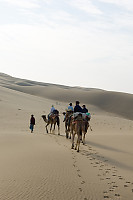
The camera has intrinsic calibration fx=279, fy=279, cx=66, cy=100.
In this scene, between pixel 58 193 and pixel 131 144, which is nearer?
pixel 58 193

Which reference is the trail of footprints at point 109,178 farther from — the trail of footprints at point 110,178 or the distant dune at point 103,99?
the distant dune at point 103,99

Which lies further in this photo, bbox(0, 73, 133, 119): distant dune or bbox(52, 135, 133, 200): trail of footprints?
bbox(0, 73, 133, 119): distant dune

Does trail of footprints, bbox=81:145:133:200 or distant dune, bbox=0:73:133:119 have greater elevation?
distant dune, bbox=0:73:133:119

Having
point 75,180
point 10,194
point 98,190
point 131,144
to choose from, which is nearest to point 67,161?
point 75,180

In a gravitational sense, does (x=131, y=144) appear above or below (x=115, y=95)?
below

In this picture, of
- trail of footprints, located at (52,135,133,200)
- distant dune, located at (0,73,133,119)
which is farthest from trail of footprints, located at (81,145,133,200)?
distant dune, located at (0,73,133,119)

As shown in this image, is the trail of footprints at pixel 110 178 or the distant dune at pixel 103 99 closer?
the trail of footprints at pixel 110 178

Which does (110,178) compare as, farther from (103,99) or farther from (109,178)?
(103,99)

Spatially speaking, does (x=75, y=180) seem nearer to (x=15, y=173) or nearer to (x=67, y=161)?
(x=15, y=173)

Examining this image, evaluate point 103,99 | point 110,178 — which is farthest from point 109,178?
point 103,99

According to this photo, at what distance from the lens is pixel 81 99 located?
8331cm

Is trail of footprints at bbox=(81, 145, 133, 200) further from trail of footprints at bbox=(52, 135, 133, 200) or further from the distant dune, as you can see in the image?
the distant dune

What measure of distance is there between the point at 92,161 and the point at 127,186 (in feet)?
9.57

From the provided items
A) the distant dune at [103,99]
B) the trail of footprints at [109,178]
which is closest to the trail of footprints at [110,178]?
the trail of footprints at [109,178]
